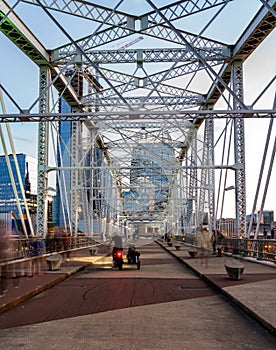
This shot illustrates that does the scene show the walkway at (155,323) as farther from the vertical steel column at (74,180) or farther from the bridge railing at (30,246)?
the vertical steel column at (74,180)

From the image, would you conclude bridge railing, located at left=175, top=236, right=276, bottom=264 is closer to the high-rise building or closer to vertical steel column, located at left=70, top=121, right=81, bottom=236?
vertical steel column, located at left=70, top=121, right=81, bottom=236

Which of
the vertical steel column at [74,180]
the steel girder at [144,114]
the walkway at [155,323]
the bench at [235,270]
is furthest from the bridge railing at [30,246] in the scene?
the vertical steel column at [74,180]

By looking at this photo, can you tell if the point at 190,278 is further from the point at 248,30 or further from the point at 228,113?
the point at 248,30

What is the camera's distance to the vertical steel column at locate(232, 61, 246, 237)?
87.0 ft

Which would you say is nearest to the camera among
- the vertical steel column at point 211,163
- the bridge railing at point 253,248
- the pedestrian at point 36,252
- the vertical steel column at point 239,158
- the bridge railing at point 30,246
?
the bridge railing at point 30,246

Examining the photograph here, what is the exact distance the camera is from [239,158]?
27469 millimetres

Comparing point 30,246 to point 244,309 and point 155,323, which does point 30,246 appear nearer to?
point 244,309

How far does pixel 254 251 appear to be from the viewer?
21047 millimetres

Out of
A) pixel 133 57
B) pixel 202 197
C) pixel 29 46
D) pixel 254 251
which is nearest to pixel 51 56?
pixel 29 46

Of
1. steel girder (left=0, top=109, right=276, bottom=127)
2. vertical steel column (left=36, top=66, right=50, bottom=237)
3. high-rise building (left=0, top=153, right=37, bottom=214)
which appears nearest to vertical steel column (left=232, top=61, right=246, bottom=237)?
steel girder (left=0, top=109, right=276, bottom=127)

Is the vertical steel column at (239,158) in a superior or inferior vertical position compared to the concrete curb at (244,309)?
superior

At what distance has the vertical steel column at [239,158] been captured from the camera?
26.5 meters

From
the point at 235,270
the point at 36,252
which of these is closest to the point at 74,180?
the point at 36,252

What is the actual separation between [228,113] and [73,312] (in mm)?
13752
